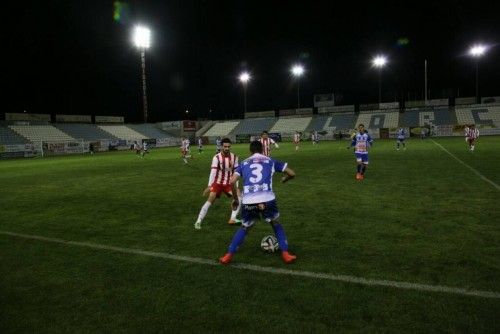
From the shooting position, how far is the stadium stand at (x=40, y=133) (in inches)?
2088

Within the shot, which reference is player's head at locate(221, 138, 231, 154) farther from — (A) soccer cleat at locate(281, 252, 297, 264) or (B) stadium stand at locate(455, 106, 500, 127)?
(B) stadium stand at locate(455, 106, 500, 127)

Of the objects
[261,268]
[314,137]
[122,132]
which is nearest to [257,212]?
[261,268]

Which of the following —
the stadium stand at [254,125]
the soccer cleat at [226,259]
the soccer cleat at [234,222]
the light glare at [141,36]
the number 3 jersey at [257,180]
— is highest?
the light glare at [141,36]

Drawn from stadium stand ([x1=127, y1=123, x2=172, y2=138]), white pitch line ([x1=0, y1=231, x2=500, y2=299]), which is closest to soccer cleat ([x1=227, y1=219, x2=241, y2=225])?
white pitch line ([x1=0, y1=231, x2=500, y2=299])

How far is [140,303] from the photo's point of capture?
4637 mm

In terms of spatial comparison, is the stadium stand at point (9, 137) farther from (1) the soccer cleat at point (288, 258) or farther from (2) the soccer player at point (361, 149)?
(1) the soccer cleat at point (288, 258)

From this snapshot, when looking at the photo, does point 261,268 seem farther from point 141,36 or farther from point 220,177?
point 141,36

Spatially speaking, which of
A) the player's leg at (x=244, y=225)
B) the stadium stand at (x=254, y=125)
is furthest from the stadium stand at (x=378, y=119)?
the player's leg at (x=244, y=225)

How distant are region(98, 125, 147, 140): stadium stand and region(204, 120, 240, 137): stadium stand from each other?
13.6 m

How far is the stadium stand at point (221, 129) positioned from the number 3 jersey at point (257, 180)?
65725 millimetres

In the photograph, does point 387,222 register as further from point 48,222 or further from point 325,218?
point 48,222

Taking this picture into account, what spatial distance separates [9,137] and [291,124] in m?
45.7

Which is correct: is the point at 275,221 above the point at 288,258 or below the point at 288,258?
above

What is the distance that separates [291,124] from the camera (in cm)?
7050
